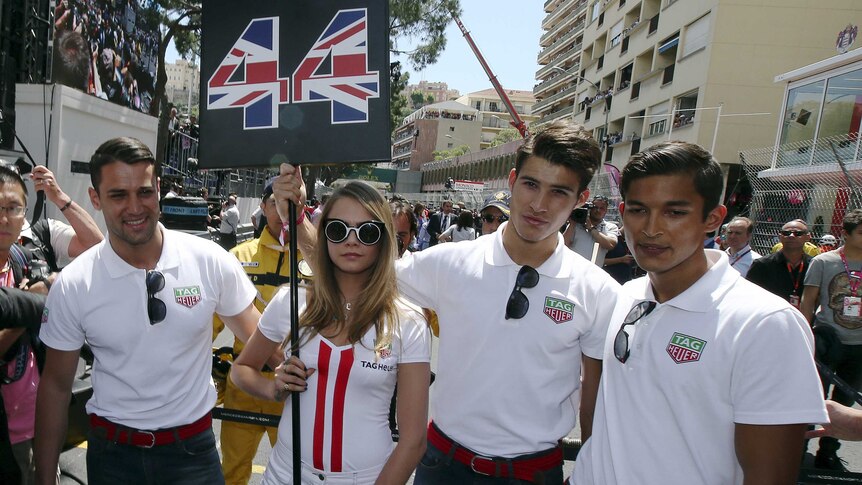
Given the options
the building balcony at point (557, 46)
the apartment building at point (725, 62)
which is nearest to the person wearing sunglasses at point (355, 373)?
the apartment building at point (725, 62)

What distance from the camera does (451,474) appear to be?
2045 mm

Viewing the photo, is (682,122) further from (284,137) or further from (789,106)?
(284,137)

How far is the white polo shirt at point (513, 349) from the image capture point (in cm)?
197

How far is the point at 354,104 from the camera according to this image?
6.66ft

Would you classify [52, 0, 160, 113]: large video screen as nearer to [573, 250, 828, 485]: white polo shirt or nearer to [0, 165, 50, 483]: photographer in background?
[0, 165, 50, 483]: photographer in background

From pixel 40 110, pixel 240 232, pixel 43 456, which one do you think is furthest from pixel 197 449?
pixel 240 232

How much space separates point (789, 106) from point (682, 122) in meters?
9.44

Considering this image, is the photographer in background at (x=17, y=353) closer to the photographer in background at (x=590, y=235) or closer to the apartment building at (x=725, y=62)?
the photographer in background at (x=590, y=235)

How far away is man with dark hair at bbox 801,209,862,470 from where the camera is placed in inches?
178

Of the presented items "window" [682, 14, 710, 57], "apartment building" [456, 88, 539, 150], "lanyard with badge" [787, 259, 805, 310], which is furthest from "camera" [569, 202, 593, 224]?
"apartment building" [456, 88, 539, 150]

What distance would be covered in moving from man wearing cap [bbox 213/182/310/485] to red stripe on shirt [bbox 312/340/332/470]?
1.33 m

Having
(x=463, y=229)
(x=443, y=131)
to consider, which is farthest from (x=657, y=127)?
(x=443, y=131)

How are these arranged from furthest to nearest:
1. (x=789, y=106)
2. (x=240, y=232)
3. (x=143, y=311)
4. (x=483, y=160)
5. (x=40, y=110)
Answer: (x=483, y=160), (x=789, y=106), (x=240, y=232), (x=40, y=110), (x=143, y=311)

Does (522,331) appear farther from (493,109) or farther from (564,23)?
(493,109)
